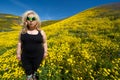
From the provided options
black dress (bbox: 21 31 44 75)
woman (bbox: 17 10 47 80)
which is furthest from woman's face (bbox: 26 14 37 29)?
black dress (bbox: 21 31 44 75)

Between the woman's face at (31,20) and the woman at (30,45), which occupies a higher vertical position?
the woman's face at (31,20)

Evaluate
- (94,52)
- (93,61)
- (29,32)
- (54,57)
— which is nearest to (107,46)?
(94,52)

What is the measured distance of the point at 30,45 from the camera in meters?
8.58

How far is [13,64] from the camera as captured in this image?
13492mm

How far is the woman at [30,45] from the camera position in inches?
337

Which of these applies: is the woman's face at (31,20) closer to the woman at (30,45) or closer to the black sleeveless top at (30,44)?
the woman at (30,45)

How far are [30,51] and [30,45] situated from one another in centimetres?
18

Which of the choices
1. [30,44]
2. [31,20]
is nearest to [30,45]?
[30,44]

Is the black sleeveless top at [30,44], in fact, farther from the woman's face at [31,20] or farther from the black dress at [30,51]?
the woman's face at [31,20]

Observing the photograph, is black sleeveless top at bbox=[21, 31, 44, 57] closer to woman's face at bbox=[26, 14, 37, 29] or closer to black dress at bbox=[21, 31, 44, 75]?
black dress at bbox=[21, 31, 44, 75]

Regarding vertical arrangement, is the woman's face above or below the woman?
above

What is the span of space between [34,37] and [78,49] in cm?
870

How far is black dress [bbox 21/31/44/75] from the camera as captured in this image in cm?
856

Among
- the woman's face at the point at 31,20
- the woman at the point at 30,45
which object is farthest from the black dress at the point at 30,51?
the woman's face at the point at 31,20
